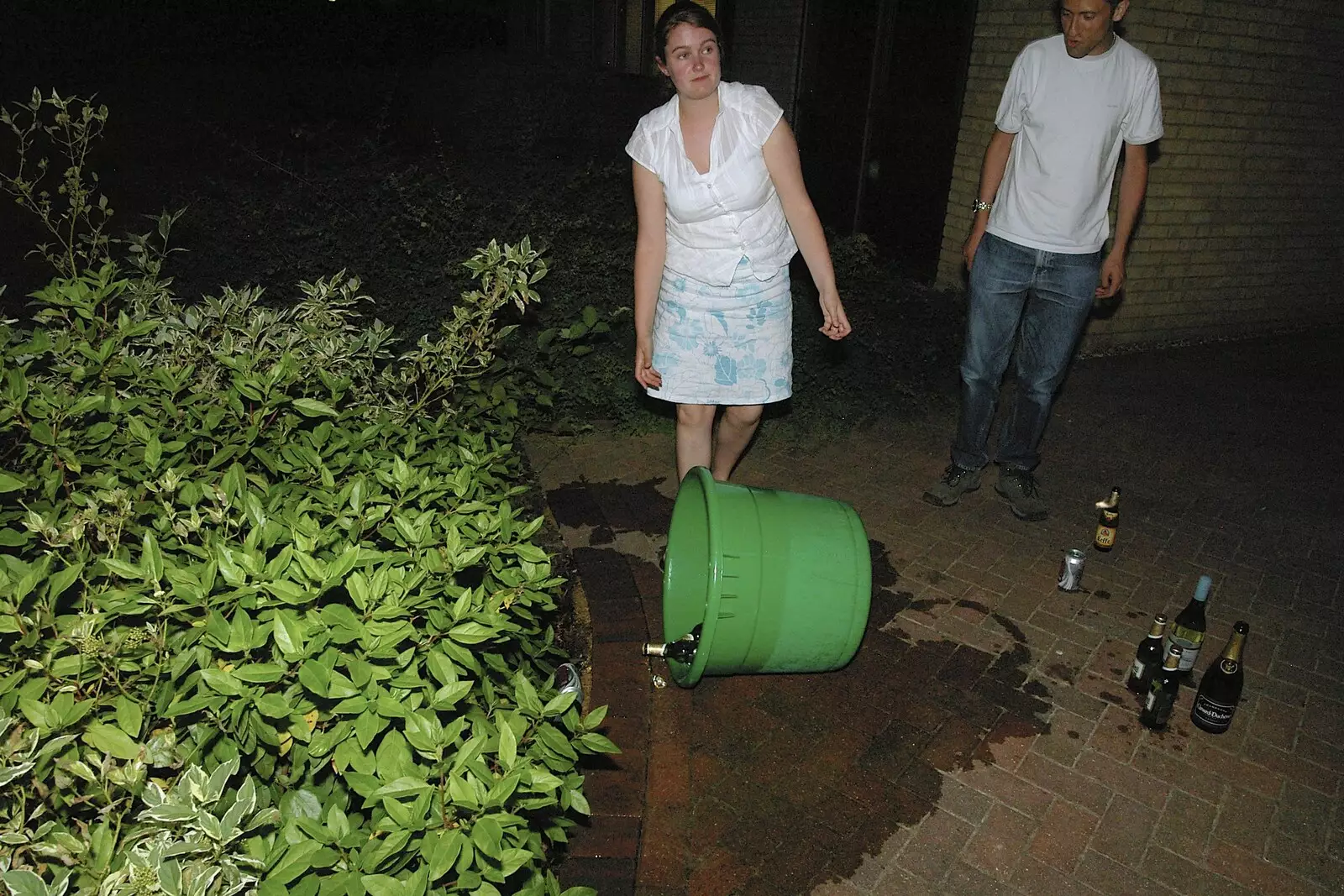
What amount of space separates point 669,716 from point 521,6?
13525mm

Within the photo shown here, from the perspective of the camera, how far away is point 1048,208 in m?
4.23

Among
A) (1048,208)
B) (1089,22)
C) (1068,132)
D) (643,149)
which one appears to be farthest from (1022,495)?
(643,149)

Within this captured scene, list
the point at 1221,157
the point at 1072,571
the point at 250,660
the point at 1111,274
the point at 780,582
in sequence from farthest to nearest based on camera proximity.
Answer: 1. the point at 1221,157
2. the point at 1111,274
3. the point at 1072,571
4. the point at 780,582
5. the point at 250,660

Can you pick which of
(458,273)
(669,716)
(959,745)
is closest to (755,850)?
(669,716)

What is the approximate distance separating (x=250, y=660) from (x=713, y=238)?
7.98 ft

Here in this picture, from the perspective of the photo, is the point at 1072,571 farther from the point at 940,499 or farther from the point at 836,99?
the point at 836,99

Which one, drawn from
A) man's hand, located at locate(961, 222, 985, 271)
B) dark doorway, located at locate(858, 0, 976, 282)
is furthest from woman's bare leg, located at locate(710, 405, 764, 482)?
dark doorway, located at locate(858, 0, 976, 282)

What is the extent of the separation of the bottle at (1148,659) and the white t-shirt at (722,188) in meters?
1.99

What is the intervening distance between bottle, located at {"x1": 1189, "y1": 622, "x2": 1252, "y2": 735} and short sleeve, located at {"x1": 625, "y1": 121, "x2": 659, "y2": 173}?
107 inches

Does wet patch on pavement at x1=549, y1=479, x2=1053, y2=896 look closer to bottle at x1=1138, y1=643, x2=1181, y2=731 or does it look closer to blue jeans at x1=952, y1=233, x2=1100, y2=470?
bottle at x1=1138, y1=643, x2=1181, y2=731

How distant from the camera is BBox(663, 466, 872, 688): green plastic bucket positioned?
317cm

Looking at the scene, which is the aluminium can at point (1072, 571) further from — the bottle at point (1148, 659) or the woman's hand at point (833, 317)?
the woman's hand at point (833, 317)

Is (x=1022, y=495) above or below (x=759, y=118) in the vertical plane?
below

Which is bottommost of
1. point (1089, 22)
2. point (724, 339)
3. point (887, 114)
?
point (724, 339)
